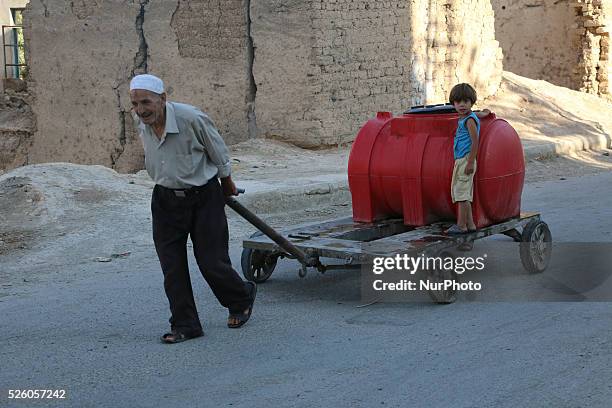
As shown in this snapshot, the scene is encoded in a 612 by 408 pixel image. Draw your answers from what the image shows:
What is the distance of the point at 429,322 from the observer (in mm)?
5586

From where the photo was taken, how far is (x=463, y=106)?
6.30m

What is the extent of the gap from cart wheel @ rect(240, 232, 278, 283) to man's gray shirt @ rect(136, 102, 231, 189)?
53.2 inches

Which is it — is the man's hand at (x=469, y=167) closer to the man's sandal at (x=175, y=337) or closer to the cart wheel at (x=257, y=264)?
the cart wheel at (x=257, y=264)

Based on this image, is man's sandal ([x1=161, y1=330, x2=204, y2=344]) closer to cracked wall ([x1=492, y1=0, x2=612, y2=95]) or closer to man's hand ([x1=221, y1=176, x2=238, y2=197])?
man's hand ([x1=221, y1=176, x2=238, y2=197])

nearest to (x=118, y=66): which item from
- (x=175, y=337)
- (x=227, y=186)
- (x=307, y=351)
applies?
(x=227, y=186)

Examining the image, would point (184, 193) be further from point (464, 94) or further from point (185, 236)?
point (464, 94)

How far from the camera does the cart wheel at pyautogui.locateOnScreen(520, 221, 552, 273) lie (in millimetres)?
6711

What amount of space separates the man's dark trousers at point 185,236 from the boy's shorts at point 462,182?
1712 millimetres

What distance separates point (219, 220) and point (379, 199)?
5.97 feet

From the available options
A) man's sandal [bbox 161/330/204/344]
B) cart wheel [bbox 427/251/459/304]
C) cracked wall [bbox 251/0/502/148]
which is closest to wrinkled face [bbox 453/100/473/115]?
cart wheel [bbox 427/251/459/304]

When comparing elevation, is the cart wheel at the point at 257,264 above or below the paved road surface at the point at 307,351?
above

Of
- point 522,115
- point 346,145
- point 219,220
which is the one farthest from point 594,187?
point 219,220

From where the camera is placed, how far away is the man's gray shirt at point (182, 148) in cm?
516

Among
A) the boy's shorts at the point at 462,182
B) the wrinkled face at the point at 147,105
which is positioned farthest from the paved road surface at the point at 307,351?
the wrinkled face at the point at 147,105
